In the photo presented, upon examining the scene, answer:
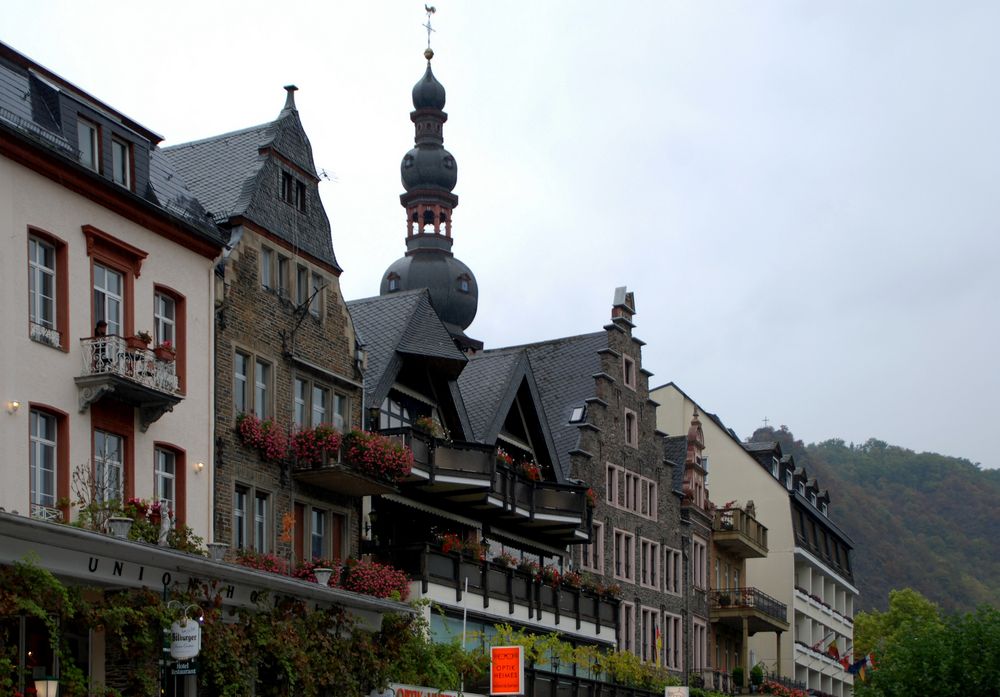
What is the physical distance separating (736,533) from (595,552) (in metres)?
13.6

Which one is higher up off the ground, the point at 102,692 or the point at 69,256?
the point at 69,256

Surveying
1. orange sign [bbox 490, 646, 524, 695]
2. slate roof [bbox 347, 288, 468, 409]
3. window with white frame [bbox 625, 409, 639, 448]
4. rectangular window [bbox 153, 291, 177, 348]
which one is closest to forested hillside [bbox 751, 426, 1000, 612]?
window with white frame [bbox 625, 409, 639, 448]

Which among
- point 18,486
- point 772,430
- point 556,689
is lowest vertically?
point 556,689

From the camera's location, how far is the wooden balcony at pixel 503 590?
145 feet

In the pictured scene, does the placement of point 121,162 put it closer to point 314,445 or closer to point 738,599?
point 314,445

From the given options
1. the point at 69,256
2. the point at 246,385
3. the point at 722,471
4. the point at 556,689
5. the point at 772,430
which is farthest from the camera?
the point at 772,430

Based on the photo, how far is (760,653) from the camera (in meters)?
82.2

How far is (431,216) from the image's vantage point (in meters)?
84.4

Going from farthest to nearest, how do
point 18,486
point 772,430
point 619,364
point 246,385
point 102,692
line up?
point 772,430
point 619,364
point 246,385
point 18,486
point 102,692

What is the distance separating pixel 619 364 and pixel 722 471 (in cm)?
2068

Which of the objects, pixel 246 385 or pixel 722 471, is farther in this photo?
pixel 722 471

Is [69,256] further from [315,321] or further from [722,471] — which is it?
[722,471]

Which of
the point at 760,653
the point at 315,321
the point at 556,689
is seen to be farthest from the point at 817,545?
the point at 315,321

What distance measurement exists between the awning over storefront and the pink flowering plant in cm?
529
